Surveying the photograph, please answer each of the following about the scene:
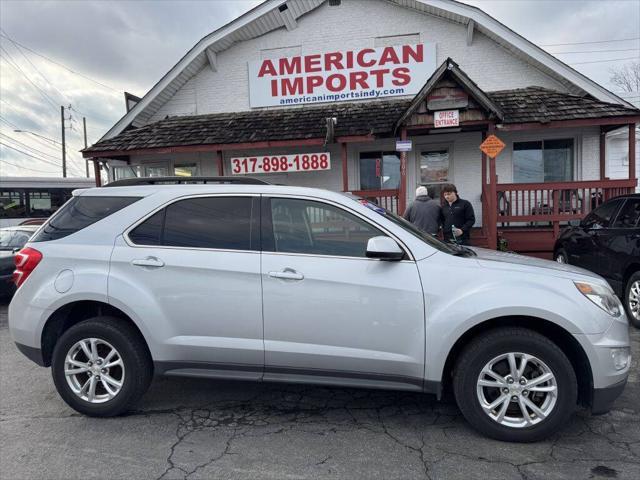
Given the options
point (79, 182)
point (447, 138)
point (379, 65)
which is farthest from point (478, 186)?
point (79, 182)

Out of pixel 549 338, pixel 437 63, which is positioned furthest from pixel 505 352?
pixel 437 63

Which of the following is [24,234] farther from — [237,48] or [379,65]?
[379,65]

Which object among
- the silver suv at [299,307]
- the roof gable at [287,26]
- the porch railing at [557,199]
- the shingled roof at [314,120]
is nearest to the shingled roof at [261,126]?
the shingled roof at [314,120]

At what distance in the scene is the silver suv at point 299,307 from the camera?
3029 millimetres

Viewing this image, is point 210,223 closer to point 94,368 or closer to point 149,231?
point 149,231

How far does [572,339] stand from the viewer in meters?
3.06

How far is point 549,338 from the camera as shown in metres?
3.17

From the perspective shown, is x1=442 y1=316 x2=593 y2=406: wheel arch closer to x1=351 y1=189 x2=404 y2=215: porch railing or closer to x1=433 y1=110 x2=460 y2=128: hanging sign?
x1=433 y1=110 x2=460 y2=128: hanging sign

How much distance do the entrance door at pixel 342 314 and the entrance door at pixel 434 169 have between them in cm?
870

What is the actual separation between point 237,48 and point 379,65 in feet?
13.0

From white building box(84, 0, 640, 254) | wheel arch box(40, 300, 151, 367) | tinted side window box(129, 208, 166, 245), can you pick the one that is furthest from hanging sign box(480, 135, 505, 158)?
wheel arch box(40, 300, 151, 367)

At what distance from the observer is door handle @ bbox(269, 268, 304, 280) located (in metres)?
3.22

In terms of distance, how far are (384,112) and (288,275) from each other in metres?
8.40

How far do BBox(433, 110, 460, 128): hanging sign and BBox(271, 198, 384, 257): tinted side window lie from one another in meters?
6.69
